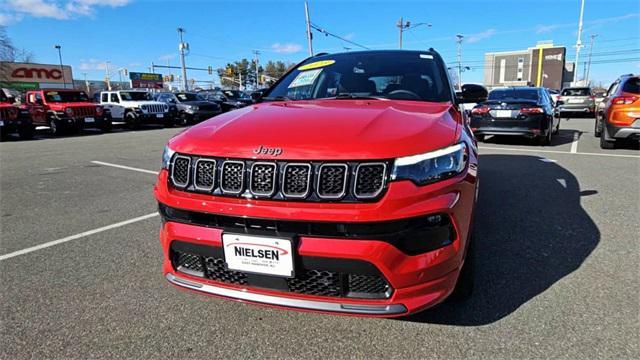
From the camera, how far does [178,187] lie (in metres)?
2.14

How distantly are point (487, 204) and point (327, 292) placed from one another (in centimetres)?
331

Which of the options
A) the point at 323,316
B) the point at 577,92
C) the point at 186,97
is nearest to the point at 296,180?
the point at 323,316

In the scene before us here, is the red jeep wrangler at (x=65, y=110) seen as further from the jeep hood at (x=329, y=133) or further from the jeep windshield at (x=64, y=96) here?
the jeep hood at (x=329, y=133)

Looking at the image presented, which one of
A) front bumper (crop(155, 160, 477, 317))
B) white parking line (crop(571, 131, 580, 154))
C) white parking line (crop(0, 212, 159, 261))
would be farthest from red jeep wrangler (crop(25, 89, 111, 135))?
white parking line (crop(571, 131, 580, 154))

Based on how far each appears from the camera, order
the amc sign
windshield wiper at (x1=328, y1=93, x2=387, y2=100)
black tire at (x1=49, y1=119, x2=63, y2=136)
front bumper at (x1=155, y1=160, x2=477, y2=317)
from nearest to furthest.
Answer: front bumper at (x1=155, y1=160, x2=477, y2=317)
windshield wiper at (x1=328, y1=93, x2=387, y2=100)
black tire at (x1=49, y1=119, x2=63, y2=136)
the amc sign

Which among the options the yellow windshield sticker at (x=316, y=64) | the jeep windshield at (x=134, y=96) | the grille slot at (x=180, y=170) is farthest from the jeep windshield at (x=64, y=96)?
the grille slot at (x=180, y=170)

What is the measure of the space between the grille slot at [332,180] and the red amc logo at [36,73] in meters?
Answer: 57.8

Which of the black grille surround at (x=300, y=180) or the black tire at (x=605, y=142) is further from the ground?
the black grille surround at (x=300, y=180)

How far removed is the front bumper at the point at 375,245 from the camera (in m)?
1.79

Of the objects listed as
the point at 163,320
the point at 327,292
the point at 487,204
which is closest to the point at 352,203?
the point at 327,292

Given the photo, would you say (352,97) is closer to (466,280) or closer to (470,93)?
(470,93)

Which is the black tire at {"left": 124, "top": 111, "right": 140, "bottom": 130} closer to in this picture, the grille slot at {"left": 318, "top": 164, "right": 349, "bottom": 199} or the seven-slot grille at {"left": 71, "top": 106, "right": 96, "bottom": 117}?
the seven-slot grille at {"left": 71, "top": 106, "right": 96, "bottom": 117}

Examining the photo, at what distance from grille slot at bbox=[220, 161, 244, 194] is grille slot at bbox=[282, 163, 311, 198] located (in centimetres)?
23

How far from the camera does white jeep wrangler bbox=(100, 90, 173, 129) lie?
19297mm
